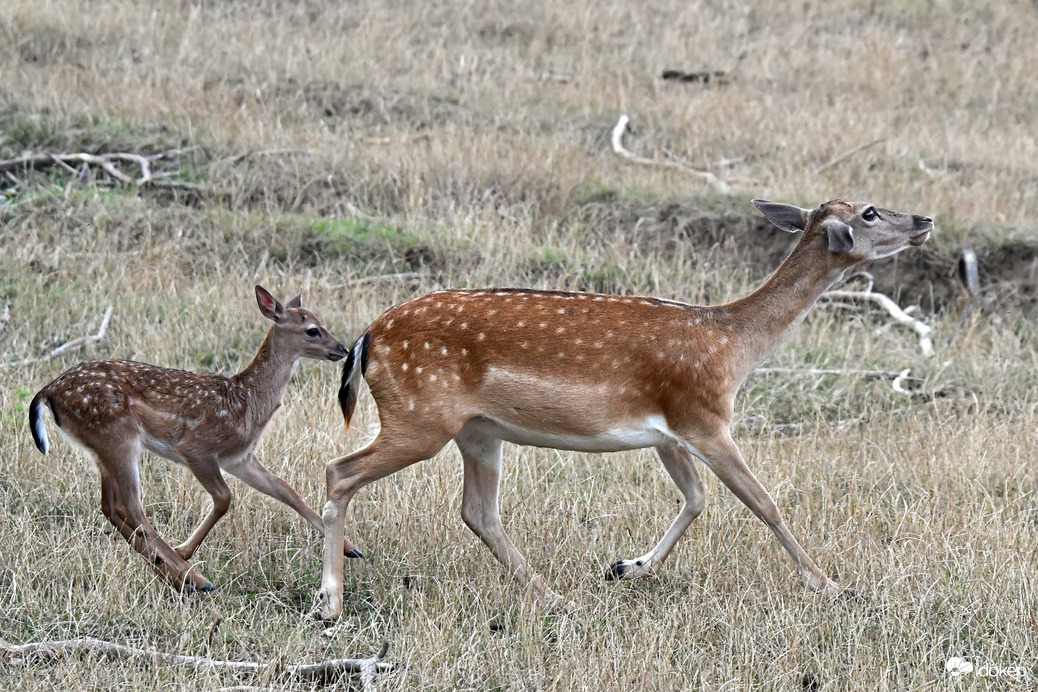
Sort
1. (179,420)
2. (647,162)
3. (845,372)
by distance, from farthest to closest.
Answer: (647,162) → (845,372) → (179,420)

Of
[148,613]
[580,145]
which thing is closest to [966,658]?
[148,613]

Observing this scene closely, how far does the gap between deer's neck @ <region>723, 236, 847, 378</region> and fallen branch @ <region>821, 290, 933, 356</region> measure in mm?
3670

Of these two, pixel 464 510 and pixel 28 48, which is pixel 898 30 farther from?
pixel 464 510

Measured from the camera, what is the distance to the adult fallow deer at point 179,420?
5.54m

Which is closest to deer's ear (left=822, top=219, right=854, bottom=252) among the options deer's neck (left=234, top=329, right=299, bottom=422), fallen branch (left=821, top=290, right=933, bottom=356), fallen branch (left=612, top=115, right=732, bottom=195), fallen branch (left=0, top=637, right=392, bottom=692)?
deer's neck (left=234, top=329, right=299, bottom=422)

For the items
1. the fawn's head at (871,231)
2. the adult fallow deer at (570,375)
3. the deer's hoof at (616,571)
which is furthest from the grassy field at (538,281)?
the fawn's head at (871,231)

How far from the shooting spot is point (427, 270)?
1016 centimetres

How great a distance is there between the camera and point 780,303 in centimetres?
601

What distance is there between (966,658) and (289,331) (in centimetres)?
333

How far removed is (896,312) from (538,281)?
2756 millimetres

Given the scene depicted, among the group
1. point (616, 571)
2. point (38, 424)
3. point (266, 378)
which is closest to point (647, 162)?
point (266, 378)

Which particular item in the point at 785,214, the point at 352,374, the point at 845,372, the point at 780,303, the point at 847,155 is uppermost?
the point at 785,214

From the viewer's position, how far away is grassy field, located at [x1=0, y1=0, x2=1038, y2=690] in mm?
5359

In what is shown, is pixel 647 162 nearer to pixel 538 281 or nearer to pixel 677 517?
pixel 538 281
